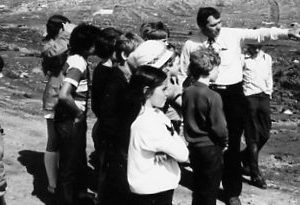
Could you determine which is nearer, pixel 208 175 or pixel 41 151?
pixel 208 175

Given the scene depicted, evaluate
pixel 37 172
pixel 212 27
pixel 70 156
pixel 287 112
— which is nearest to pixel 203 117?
pixel 212 27

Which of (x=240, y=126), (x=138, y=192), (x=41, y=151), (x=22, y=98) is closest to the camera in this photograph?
(x=138, y=192)

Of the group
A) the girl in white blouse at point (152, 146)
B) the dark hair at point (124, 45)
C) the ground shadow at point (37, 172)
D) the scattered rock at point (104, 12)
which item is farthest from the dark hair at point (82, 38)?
the scattered rock at point (104, 12)

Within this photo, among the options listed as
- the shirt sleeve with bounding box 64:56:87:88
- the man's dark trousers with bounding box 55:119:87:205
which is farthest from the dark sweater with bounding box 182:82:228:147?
the man's dark trousers with bounding box 55:119:87:205

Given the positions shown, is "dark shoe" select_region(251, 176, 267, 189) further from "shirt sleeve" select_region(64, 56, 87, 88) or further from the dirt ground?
"shirt sleeve" select_region(64, 56, 87, 88)

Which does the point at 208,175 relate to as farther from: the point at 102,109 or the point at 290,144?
the point at 290,144

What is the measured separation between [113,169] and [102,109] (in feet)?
1.77

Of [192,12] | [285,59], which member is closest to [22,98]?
[285,59]

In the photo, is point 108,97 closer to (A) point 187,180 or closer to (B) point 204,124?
(B) point 204,124

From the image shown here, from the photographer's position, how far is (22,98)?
41.1ft

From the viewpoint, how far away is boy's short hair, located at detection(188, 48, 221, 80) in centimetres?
534

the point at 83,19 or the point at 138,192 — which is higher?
the point at 138,192

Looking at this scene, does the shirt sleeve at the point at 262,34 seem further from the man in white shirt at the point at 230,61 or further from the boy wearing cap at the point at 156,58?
the boy wearing cap at the point at 156,58

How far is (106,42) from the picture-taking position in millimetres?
5840
